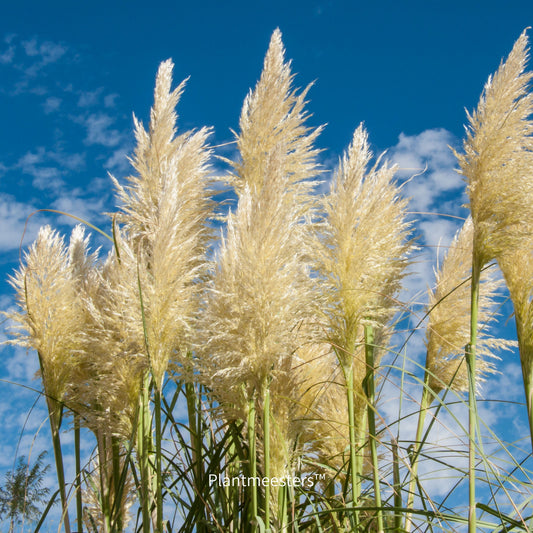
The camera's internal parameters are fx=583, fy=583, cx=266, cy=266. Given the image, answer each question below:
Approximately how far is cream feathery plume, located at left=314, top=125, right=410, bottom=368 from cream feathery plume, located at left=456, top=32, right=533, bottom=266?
0.37 m

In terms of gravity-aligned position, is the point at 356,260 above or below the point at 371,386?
above

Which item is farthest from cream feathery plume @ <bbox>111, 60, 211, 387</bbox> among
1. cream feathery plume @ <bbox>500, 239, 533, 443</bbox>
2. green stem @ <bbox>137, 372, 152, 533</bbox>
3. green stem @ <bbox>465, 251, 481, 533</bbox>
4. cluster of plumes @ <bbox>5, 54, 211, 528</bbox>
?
cream feathery plume @ <bbox>500, 239, 533, 443</bbox>

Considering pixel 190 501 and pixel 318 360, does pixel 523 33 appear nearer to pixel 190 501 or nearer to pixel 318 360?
pixel 318 360

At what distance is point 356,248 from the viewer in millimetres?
2430

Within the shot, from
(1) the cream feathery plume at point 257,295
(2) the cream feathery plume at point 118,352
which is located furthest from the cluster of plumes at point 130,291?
(1) the cream feathery plume at point 257,295

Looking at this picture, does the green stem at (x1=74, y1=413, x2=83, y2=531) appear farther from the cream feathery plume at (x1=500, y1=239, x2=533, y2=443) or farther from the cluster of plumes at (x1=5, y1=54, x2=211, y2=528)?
the cream feathery plume at (x1=500, y1=239, x2=533, y2=443)

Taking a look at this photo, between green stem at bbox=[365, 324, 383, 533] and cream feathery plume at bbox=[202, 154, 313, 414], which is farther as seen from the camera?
green stem at bbox=[365, 324, 383, 533]

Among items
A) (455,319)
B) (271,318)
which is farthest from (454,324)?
(271,318)

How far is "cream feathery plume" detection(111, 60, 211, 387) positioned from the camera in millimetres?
2391

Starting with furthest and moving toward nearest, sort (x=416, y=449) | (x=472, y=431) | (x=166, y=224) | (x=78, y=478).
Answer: (x=78, y=478) < (x=416, y=449) < (x=166, y=224) < (x=472, y=431)

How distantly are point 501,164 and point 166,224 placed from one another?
1.40 metres

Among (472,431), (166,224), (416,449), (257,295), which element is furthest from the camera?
(416,449)

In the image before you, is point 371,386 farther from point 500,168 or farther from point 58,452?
point 58,452

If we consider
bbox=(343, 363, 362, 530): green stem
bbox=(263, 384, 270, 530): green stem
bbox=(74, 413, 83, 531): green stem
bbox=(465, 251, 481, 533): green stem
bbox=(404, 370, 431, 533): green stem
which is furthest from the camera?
bbox=(74, 413, 83, 531): green stem
